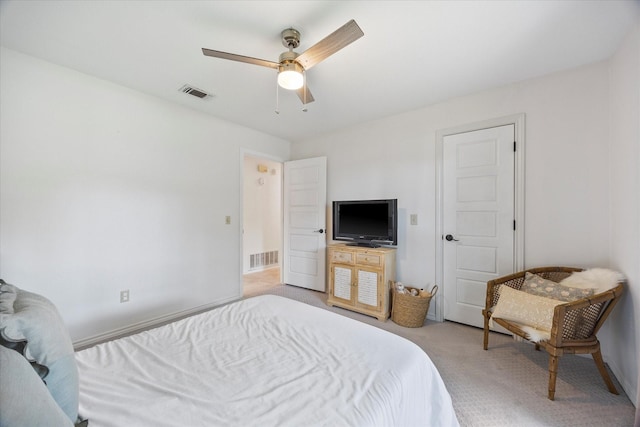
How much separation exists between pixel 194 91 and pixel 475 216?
320cm

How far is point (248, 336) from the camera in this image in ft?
4.27

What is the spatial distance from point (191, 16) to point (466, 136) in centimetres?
266

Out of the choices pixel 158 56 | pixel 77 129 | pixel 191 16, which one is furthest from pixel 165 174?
pixel 191 16

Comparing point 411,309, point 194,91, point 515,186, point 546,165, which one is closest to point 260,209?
point 194,91

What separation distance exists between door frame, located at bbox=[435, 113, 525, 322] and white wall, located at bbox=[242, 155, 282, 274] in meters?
2.98

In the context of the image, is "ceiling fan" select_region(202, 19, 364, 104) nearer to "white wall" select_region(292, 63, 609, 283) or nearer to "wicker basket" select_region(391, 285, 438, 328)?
"white wall" select_region(292, 63, 609, 283)

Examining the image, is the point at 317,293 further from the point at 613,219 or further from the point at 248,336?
the point at 613,219

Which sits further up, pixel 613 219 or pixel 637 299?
pixel 613 219

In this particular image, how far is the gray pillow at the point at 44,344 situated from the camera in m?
0.65

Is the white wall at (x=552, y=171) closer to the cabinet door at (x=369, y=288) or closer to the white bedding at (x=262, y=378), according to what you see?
the cabinet door at (x=369, y=288)

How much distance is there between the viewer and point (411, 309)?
8.68 ft

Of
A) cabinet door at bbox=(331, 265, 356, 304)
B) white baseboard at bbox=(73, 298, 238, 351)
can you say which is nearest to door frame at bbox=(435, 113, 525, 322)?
cabinet door at bbox=(331, 265, 356, 304)

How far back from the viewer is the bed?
0.79 m

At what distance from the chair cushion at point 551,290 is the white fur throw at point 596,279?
0.20ft
